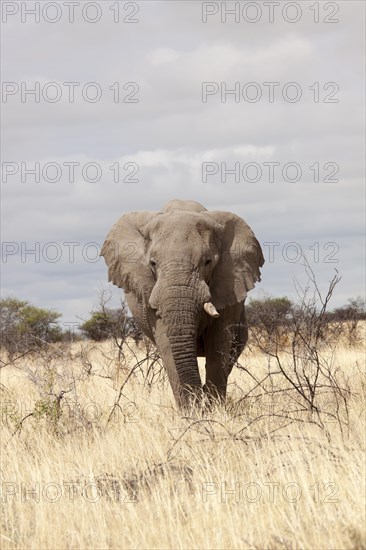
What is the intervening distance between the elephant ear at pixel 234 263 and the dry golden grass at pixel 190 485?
1699 mm

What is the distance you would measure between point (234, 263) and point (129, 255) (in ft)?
4.12

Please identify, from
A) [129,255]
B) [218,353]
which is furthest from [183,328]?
[129,255]

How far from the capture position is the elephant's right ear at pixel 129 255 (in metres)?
11.6

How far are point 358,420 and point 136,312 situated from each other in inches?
161

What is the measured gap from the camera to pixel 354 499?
602 cm

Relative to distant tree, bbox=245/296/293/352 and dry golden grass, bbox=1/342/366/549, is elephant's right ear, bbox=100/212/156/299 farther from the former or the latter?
distant tree, bbox=245/296/293/352

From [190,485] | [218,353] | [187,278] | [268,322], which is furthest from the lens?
[268,322]

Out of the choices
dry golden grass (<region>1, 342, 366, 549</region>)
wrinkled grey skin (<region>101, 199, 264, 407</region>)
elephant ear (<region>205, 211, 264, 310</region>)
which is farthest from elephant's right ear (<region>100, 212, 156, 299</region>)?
dry golden grass (<region>1, 342, 366, 549</region>)

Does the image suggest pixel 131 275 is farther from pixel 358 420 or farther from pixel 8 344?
pixel 8 344

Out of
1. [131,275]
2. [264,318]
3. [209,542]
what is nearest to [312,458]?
[209,542]

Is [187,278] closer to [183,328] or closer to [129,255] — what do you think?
[183,328]

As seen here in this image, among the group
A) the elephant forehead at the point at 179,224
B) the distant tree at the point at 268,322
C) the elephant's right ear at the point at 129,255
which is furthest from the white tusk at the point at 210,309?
the distant tree at the point at 268,322

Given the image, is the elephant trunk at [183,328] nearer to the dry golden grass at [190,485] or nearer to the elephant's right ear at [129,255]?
the dry golden grass at [190,485]

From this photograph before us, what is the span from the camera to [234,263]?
1177 cm
